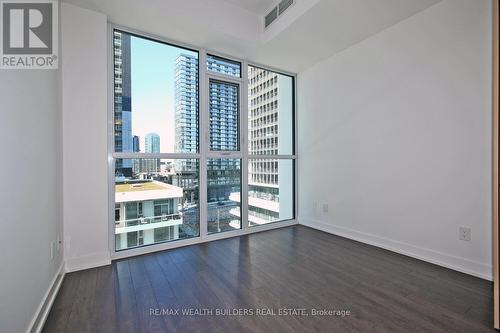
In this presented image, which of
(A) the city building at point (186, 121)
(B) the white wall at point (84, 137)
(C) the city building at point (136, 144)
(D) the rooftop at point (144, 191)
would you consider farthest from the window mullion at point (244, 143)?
(B) the white wall at point (84, 137)

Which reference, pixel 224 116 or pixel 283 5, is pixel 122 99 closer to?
pixel 224 116

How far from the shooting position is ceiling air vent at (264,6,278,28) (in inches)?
117

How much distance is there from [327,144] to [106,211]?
309 cm

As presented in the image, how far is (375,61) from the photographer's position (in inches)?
119

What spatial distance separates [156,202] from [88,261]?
2.97 feet

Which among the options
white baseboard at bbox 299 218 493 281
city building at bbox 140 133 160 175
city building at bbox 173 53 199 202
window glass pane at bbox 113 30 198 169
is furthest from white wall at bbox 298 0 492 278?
city building at bbox 140 133 160 175

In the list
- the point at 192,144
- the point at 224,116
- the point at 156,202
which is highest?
the point at 224,116

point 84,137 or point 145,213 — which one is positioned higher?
point 84,137

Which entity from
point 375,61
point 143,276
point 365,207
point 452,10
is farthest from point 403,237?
point 143,276

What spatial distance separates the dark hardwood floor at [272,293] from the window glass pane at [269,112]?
5.94 ft

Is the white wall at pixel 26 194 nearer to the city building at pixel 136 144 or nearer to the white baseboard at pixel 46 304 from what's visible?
the white baseboard at pixel 46 304

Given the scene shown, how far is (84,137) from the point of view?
245 centimetres

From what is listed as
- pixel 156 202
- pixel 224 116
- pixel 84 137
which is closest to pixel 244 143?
pixel 224 116

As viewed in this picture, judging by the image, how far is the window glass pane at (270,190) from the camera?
3844 millimetres
